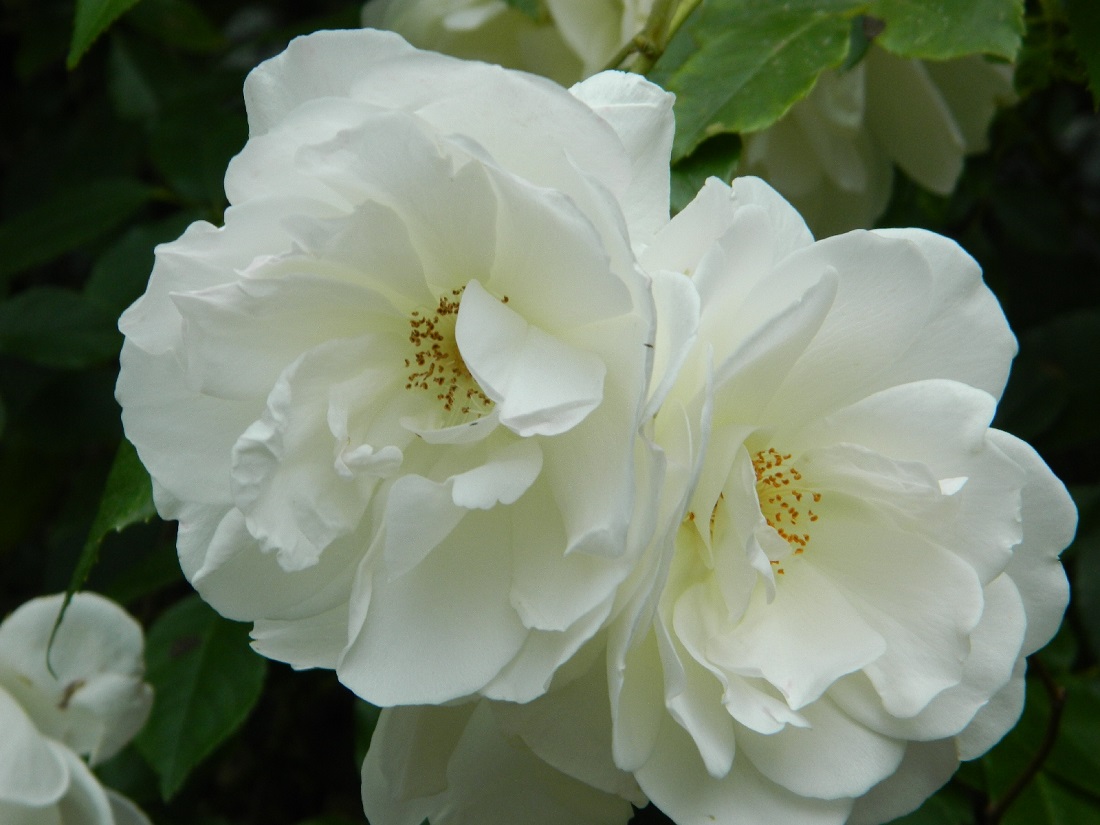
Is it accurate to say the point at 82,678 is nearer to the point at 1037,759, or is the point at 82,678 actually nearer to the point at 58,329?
the point at 58,329

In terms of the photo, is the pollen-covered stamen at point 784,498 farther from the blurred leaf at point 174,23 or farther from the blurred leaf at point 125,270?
the blurred leaf at point 174,23

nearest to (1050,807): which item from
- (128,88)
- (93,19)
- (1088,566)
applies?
(1088,566)

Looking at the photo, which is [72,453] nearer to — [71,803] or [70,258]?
[70,258]

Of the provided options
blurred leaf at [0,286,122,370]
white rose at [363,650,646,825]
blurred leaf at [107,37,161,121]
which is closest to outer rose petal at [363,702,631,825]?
white rose at [363,650,646,825]

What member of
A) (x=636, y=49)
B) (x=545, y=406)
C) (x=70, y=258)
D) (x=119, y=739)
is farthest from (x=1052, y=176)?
(x=70, y=258)

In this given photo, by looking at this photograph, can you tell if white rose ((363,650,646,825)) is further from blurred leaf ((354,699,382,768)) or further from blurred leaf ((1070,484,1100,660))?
blurred leaf ((1070,484,1100,660))
